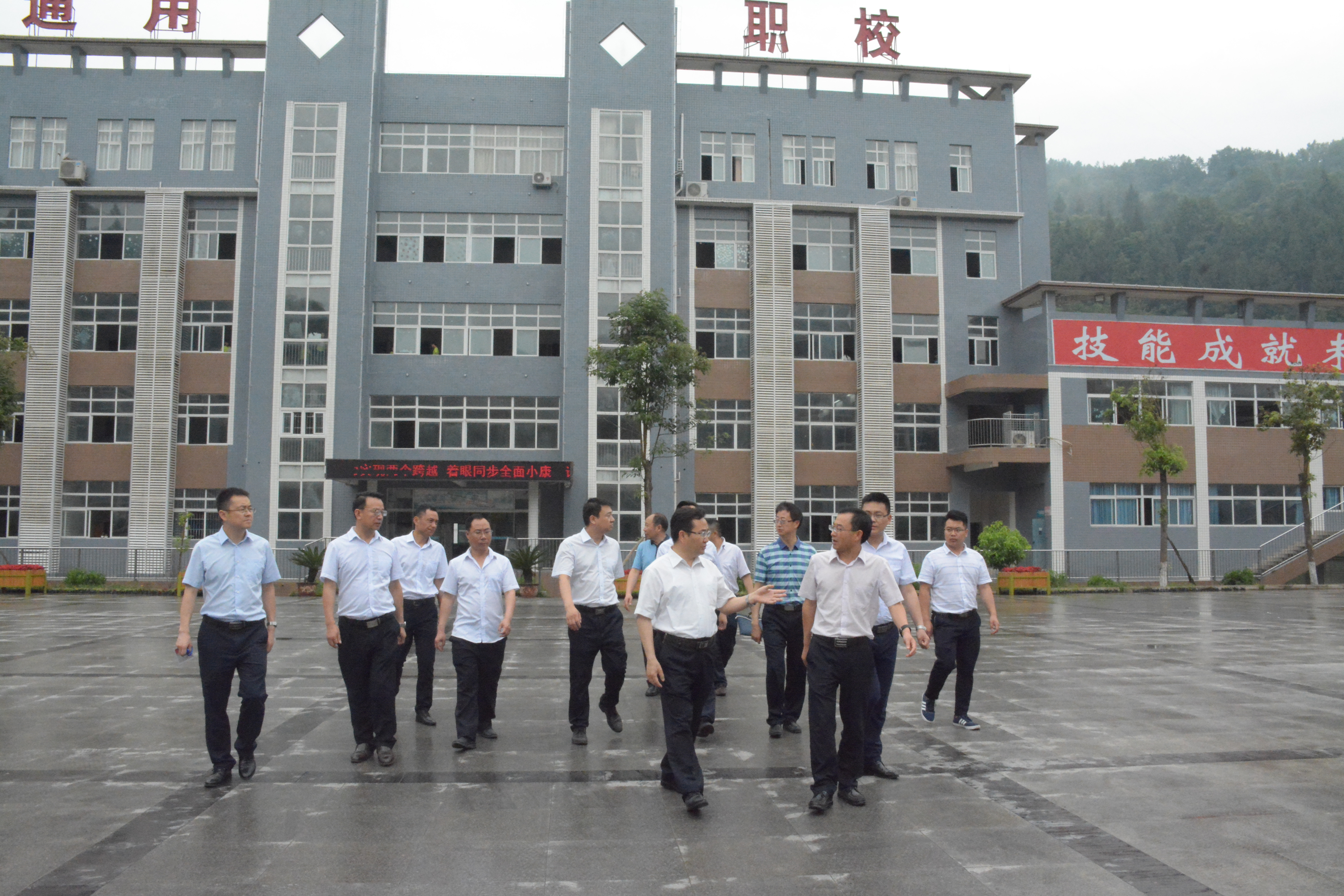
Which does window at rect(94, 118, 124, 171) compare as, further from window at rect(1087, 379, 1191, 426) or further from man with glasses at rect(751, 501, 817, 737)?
man with glasses at rect(751, 501, 817, 737)

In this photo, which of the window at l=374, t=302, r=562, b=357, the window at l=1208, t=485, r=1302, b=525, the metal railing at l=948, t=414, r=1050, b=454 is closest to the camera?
the metal railing at l=948, t=414, r=1050, b=454

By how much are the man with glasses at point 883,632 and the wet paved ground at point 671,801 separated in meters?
0.22

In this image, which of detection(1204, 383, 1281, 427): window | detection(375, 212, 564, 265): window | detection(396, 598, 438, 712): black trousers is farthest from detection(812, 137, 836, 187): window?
detection(396, 598, 438, 712): black trousers

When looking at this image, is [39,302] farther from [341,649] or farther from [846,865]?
[846,865]

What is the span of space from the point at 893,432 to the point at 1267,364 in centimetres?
1228

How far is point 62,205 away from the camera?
32.1 meters

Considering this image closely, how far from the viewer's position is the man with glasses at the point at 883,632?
6.36 meters

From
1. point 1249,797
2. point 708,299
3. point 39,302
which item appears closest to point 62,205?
point 39,302

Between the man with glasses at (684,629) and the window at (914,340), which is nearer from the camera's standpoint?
the man with glasses at (684,629)

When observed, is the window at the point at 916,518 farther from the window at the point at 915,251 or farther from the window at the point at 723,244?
the window at the point at 723,244

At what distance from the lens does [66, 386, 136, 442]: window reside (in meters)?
32.0

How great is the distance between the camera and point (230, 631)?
6.12 m

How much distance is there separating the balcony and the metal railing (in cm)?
1

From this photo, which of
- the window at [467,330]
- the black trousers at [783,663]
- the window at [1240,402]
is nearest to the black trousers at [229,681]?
the black trousers at [783,663]
